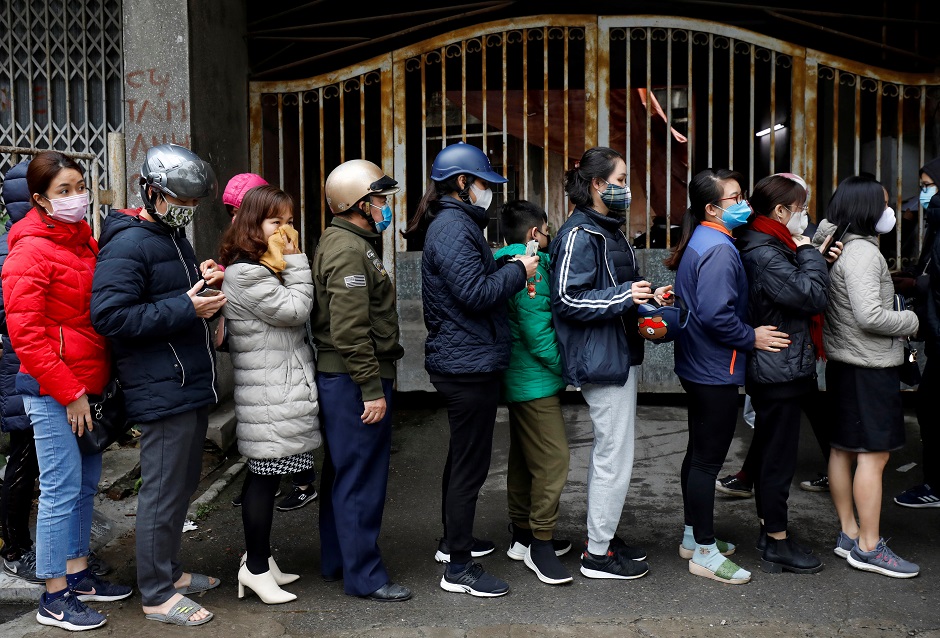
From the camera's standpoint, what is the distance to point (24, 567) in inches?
164

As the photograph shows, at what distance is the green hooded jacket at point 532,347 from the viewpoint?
406 centimetres

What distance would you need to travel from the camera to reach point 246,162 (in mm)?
7016

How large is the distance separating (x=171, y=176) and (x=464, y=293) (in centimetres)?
125

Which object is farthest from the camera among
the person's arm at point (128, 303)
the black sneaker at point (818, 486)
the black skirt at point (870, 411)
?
the black sneaker at point (818, 486)

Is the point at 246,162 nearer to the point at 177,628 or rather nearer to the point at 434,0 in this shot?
the point at 434,0

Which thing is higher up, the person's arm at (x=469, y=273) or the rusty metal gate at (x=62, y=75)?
the rusty metal gate at (x=62, y=75)

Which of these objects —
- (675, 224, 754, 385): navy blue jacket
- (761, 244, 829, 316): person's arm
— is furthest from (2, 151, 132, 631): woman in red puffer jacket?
(761, 244, 829, 316): person's arm

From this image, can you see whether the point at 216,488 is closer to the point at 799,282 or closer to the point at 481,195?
the point at 481,195

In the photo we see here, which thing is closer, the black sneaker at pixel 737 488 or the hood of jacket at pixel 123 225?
the hood of jacket at pixel 123 225

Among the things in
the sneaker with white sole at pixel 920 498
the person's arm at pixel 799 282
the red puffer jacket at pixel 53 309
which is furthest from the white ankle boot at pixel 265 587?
the sneaker with white sole at pixel 920 498

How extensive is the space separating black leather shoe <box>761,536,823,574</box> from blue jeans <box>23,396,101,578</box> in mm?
2970

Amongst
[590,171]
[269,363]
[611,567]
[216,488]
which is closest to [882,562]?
[611,567]

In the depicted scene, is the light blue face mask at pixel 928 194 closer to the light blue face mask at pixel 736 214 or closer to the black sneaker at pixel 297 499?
the light blue face mask at pixel 736 214

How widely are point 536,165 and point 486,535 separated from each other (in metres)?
3.67
